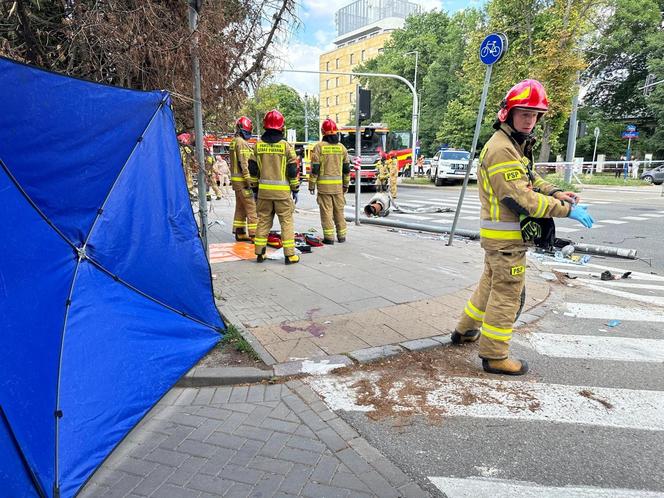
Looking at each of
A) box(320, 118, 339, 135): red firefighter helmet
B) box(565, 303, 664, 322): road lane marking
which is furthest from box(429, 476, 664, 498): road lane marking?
box(320, 118, 339, 135): red firefighter helmet

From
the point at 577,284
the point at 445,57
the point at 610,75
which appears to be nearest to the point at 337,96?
the point at 445,57

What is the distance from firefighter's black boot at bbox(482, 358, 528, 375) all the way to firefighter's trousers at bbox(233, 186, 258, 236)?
5565mm

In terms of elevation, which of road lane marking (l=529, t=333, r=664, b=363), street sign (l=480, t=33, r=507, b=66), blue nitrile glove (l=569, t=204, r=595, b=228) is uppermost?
street sign (l=480, t=33, r=507, b=66)

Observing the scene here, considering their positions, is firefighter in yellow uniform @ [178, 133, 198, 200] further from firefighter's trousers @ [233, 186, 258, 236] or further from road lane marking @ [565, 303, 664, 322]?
road lane marking @ [565, 303, 664, 322]

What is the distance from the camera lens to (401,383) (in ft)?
11.7

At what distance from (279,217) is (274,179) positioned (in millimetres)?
558

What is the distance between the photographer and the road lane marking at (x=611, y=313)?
16.8 feet

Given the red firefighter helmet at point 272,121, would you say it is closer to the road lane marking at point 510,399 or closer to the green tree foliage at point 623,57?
the road lane marking at point 510,399

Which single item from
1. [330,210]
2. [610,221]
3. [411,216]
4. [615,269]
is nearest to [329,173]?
[330,210]

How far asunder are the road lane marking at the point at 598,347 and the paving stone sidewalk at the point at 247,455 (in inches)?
90.2

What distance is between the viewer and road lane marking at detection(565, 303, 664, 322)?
201 inches

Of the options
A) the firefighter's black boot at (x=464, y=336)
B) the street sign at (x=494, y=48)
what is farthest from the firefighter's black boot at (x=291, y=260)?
the street sign at (x=494, y=48)

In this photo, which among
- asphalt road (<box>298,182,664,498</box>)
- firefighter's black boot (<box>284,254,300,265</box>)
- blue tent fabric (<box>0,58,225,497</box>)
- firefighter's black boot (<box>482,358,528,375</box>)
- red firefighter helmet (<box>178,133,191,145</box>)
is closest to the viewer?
blue tent fabric (<box>0,58,225,497</box>)

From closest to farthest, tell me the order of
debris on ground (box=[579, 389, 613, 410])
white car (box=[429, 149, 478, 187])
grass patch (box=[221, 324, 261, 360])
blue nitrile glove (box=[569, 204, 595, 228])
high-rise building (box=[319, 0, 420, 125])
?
→ debris on ground (box=[579, 389, 613, 410]) → blue nitrile glove (box=[569, 204, 595, 228]) → grass patch (box=[221, 324, 261, 360]) → white car (box=[429, 149, 478, 187]) → high-rise building (box=[319, 0, 420, 125])
